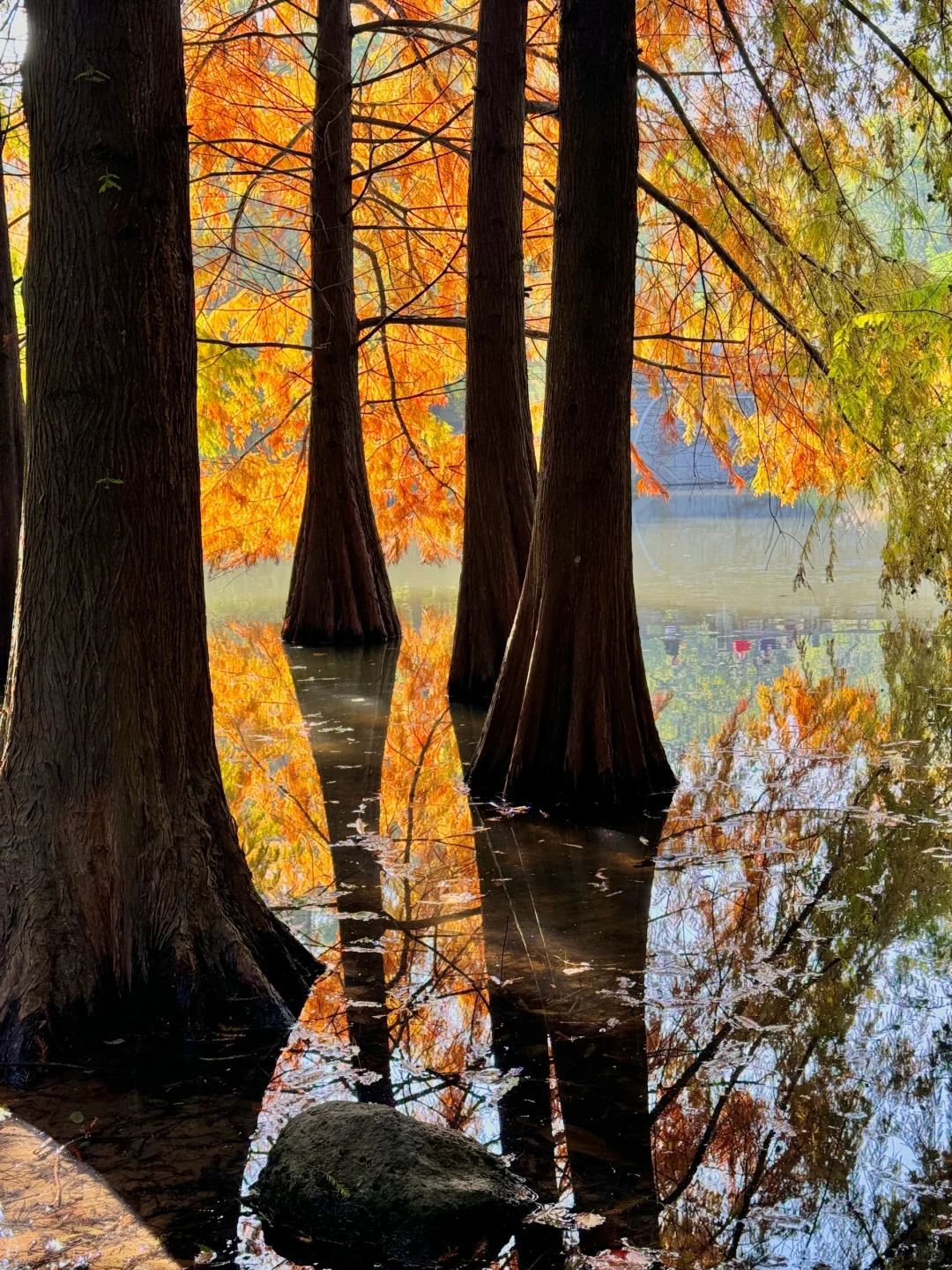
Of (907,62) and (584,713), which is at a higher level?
(907,62)

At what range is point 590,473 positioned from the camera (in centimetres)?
648

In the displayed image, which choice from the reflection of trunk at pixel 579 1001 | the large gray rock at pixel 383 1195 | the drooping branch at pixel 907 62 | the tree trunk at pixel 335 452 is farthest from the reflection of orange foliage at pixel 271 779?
the drooping branch at pixel 907 62

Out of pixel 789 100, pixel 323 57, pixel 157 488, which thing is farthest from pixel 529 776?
pixel 323 57

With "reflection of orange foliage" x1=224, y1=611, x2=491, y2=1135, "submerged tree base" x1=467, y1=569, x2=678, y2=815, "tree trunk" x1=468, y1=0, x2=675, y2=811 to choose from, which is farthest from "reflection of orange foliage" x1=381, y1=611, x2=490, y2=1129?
"tree trunk" x1=468, y1=0, x2=675, y2=811

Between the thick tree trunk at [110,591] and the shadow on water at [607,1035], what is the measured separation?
36 centimetres

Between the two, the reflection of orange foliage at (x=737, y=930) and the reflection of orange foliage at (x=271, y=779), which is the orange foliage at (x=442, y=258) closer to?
the reflection of orange foliage at (x=737, y=930)

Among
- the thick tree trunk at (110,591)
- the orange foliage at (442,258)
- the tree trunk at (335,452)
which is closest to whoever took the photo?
the thick tree trunk at (110,591)

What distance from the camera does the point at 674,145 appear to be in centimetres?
1117

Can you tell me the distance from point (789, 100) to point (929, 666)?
4.74 metres

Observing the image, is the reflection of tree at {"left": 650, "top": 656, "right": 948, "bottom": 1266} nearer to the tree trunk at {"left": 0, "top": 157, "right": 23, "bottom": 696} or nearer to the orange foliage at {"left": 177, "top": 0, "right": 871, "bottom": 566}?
the orange foliage at {"left": 177, "top": 0, "right": 871, "bottom": 566}

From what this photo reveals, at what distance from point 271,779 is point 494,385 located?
376cm

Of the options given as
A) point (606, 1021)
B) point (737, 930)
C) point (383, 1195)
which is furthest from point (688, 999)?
point (383, 1195)

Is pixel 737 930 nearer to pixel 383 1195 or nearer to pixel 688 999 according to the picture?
pixel 688 999

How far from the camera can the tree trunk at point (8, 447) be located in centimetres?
1000
